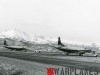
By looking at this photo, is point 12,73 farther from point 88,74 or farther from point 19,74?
point 88,74

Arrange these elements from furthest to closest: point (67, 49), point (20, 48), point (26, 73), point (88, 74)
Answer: point (20, 48) < point (67, 49) < point (26, 73) < point (88, 74)

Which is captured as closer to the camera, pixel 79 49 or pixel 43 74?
pixel 43 74

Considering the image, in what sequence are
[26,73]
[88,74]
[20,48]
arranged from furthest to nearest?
1. [20,48]
2. [26,73]
3. [88,74]

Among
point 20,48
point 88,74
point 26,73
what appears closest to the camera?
point 88,74

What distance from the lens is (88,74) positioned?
72.0 feet

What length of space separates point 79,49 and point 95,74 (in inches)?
1968

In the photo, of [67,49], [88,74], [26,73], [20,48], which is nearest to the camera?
[88,74]

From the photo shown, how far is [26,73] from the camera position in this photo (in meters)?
23.6

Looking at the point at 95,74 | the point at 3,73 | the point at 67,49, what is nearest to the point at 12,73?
the point at 3,73

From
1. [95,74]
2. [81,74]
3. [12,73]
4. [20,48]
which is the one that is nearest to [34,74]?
[12,73]

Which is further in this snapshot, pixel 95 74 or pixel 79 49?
pixel 79 49

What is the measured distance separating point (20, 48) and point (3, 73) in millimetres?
74768

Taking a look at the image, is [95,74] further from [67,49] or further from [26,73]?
[67,49]

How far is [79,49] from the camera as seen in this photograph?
7181 centimetres
